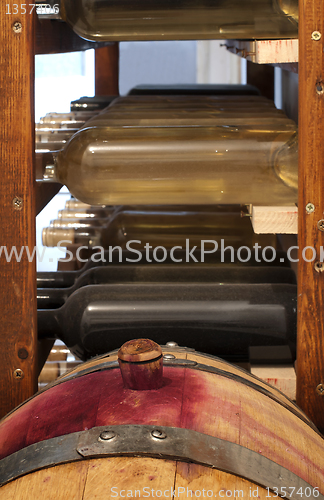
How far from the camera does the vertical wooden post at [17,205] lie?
2.54 feet

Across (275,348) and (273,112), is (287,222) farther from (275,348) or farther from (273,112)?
(273,112)

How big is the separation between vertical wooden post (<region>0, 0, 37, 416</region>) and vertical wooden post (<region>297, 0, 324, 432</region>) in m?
0.44

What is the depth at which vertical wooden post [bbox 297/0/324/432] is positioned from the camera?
750mm

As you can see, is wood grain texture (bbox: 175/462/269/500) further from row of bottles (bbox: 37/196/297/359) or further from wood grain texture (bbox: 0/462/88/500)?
row of bottles (bbox: 37/196/297/359)

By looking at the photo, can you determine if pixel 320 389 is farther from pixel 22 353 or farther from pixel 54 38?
pixel 54 38

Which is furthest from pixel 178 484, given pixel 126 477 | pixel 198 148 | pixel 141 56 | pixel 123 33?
pixel 141 56

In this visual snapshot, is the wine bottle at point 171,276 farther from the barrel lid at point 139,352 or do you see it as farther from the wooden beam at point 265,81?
the wooden beam at point 265,81

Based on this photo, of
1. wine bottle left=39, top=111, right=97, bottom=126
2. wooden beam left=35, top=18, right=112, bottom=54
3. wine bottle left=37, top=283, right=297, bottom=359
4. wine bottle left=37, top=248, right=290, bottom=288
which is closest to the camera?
wine bottle left=37, top=283, right=297, bottom=359

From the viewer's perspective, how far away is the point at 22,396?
2.69 feet

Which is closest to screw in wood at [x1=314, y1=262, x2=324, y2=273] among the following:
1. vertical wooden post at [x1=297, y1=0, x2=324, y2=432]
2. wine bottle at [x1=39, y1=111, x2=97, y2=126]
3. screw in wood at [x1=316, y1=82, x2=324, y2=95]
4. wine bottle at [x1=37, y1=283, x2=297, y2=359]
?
vertical wooden post at [x1=297, y1=0, x2=324, y2=432]

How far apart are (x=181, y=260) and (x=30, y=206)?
0.48 metres

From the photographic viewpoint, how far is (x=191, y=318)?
0.91 metres

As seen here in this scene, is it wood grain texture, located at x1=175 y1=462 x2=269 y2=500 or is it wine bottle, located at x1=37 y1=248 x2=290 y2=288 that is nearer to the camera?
wood grain texture, located at x1=175 y1=462 x2=269 y2=500

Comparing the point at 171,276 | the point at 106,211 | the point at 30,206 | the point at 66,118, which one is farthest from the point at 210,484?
the point at 66,118
